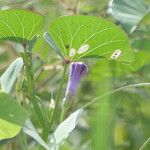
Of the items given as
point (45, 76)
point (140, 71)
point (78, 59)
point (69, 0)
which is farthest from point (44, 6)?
point (78, 59)

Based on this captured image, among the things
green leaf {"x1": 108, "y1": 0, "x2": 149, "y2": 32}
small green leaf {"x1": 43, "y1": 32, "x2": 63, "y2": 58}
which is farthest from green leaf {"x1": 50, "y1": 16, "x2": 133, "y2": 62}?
green leaf {"x1": 108, "y1": 0, "x2": 149, "y2": 32}

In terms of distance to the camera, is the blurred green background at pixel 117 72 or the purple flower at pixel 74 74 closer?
the purple flower at pixel 74 74

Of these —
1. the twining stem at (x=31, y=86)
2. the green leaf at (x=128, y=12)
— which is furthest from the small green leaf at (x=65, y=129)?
the green leaf at (x=128, y=12)

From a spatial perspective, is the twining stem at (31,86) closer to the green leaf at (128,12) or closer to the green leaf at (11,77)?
Result: the green leaf at (11,77)

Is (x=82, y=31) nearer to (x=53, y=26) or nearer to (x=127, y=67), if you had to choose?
(x=53, y=26)

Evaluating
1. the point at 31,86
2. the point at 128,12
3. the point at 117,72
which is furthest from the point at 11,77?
the point at 117,72

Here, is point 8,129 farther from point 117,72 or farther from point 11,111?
point 117,72

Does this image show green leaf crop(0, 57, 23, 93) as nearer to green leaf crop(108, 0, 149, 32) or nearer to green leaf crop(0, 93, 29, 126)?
green leaf crop(0, 93, 29, 126)

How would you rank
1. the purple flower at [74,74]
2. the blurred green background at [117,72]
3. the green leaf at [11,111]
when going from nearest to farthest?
1. the green leaf at [11,111]
2. the purple flower at [74,74]
3. the blurred green background at [117,72]
